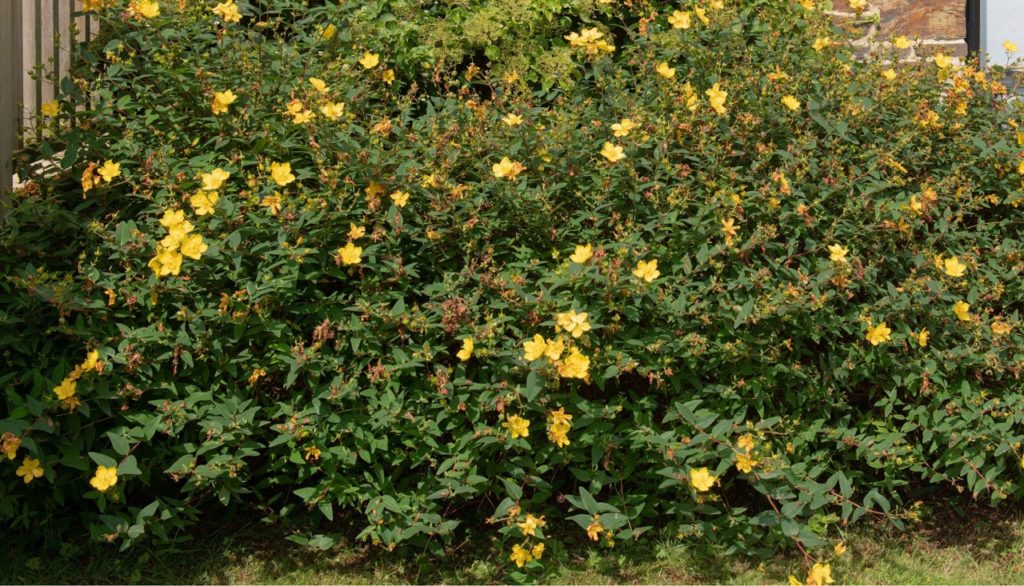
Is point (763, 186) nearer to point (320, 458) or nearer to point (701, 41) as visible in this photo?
point (701, 41)

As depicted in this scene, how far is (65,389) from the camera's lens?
2.52 m

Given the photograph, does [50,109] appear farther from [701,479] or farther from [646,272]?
[701,479]

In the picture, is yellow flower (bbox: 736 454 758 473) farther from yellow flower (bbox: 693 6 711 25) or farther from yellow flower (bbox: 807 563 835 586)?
yellow flower (bbox: 693 6 711 25)

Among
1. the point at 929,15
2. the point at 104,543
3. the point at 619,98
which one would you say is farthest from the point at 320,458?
the point at 929,15

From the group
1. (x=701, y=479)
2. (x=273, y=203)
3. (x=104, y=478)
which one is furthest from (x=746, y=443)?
(x=104, y=478)

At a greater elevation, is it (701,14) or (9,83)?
(701,14)

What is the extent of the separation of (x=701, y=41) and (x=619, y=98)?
602mm

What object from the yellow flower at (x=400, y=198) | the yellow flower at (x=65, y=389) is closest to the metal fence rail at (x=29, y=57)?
the yellow flower at (x=65, y=389)

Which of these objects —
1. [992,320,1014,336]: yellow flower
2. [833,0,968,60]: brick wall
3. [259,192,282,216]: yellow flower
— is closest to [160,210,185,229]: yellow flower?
[259,192,282,216]: yellow flower

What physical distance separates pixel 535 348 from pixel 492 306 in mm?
244

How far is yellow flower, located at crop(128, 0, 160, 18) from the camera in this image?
309 centimetres

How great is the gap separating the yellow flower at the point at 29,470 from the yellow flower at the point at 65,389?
0.58ft

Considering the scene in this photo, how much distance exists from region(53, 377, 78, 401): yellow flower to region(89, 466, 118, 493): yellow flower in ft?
0.69

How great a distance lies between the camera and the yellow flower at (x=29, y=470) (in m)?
2.50
